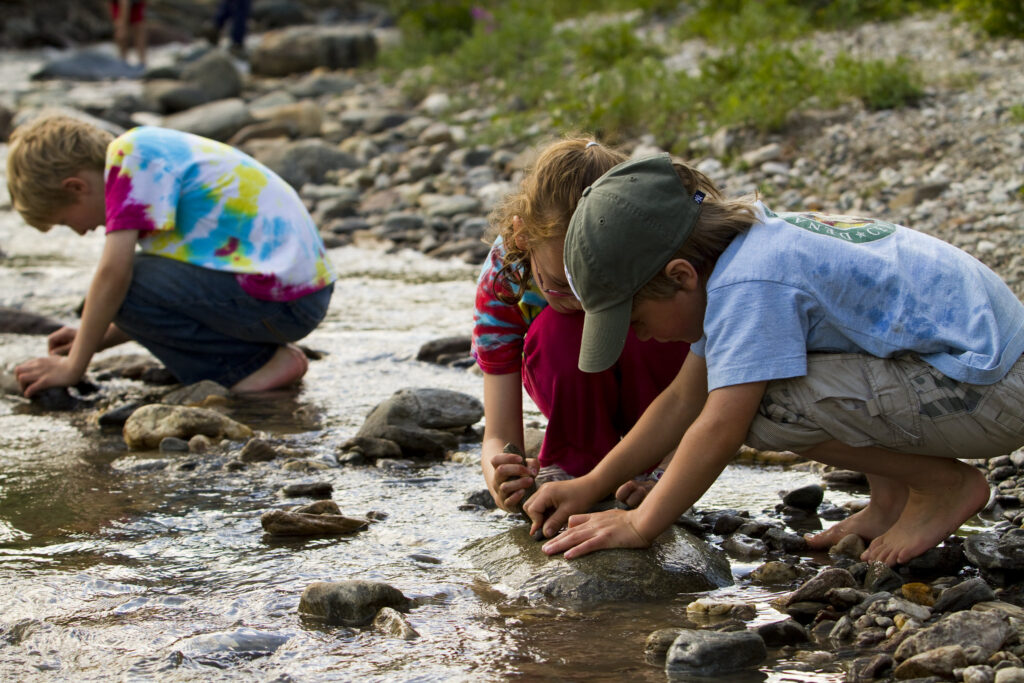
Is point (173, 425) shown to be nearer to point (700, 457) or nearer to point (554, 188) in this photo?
point (554, 188)

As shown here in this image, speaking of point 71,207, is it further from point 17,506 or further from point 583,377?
point 583,377

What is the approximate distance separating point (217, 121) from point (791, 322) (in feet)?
31.7

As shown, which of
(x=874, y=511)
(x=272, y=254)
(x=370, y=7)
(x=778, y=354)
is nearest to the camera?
(x=778, y=354)

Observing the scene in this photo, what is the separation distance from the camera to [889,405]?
2438mm

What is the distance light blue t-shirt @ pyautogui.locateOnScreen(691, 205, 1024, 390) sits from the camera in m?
2.32

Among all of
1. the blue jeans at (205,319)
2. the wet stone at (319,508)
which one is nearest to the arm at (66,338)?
the blue jeans at (205,319)

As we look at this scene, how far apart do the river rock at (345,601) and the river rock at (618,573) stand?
12.7 inches

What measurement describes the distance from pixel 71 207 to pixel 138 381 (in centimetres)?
85

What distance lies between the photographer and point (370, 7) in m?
26.7

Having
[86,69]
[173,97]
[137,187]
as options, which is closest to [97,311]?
[137,187]

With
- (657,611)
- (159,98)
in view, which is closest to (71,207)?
(657,611)

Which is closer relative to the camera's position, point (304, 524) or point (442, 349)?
point (304, 524)

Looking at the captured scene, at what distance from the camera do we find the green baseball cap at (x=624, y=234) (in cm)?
235

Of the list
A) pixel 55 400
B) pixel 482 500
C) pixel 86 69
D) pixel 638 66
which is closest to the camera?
pixel 482 500
